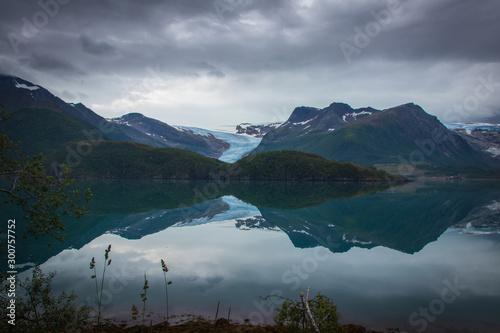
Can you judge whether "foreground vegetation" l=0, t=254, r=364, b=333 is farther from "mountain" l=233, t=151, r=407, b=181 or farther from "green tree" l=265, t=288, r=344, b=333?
"mountain" l=233, t=151, r=407, b=181

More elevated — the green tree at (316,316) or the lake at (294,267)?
the green tree at (316,316)

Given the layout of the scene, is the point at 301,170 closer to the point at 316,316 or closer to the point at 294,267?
the point at 294,267

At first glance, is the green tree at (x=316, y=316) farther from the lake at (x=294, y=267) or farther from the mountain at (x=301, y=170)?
the mountain at (x=301, y=170)

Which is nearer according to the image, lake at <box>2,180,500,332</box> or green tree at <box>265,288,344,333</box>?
green tree at <box>265,288,344,333</box>

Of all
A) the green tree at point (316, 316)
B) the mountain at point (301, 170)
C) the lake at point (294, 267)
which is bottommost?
the lake at point (294, 267)

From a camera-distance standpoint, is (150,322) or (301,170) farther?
(301,170)

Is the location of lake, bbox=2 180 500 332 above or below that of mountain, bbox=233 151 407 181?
below

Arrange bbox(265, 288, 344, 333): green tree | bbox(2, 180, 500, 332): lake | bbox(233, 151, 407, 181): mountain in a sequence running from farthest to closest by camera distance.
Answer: bbox(233, 151, 407, 181): mountain
bbox(2, 180, 500, 332): lake
bbox(265, 288, 344, 333): green tree

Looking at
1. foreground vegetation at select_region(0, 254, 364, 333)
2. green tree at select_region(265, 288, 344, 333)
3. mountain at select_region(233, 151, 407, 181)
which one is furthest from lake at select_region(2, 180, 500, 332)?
mountain at select_region(233, 151, 407, 181)

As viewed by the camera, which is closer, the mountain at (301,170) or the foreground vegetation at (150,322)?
the foreground vegetation at (150,322)

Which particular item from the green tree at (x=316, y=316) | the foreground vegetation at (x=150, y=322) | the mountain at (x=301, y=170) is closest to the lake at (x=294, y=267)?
the foreground vegetation at (x=150, y=322)

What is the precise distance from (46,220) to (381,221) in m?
34.2

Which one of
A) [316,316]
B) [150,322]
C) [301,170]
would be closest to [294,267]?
[316,316]

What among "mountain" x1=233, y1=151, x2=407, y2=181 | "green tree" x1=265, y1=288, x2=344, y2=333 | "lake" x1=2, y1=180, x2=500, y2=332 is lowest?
"lake" x1=2, y1=180, x2=500, y2=332
